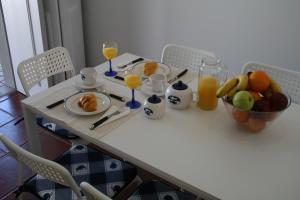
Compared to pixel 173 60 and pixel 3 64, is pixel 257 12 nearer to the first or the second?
pixel 173 60

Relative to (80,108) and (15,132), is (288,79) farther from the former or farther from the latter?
(15,132)

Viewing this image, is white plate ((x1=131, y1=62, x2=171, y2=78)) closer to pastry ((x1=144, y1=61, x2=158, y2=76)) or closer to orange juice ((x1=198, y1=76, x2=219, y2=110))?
pastry ((x1=144, y1=61, x2=158, y2=76))

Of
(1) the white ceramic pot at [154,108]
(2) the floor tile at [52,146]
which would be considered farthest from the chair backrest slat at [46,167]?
(2) the floor tile at [52,146]

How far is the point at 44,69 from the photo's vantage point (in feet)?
5.61

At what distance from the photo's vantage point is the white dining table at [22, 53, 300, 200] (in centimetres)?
98

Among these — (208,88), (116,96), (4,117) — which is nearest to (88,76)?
(116,96)

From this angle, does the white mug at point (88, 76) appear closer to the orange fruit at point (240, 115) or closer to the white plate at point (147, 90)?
the white plate at point (147, 90)

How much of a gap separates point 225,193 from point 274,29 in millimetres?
1354

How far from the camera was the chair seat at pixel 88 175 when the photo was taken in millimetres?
1251

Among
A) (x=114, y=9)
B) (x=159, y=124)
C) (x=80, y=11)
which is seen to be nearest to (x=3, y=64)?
(x=80, y=11)

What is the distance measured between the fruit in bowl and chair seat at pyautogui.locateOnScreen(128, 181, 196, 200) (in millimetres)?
350

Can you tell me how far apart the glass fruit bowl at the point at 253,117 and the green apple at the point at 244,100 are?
0.02 m

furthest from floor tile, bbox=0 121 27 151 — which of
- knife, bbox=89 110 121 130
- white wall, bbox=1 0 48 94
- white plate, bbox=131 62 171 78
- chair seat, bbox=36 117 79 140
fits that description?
knife, bbox=89 110 121 130

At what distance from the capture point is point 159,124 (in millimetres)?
1241
